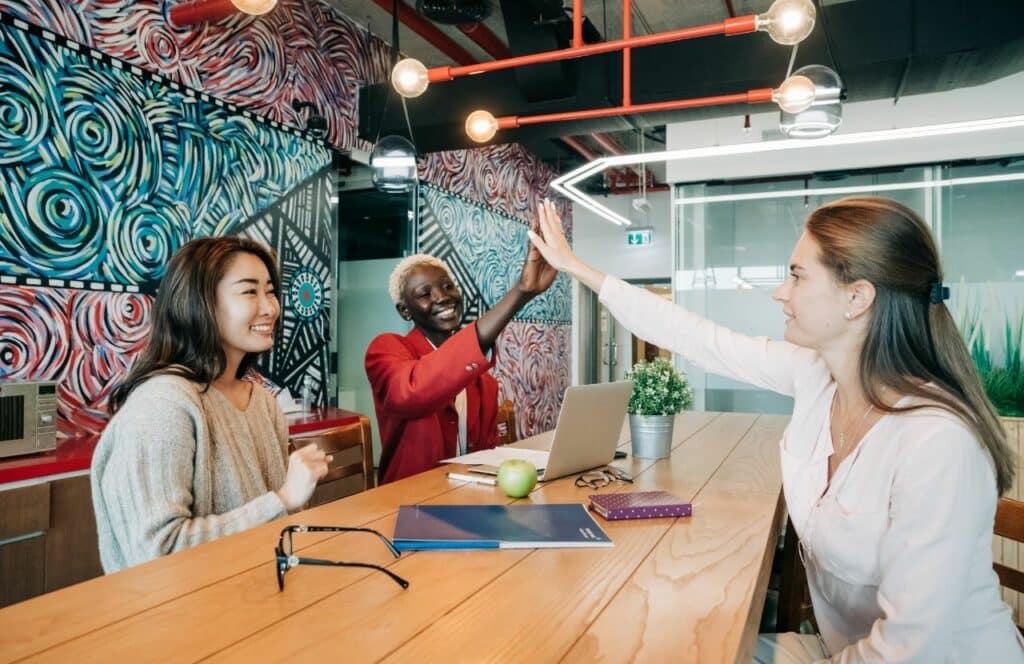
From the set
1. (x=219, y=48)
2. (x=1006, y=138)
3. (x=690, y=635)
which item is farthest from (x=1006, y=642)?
(x=1006, y=138)

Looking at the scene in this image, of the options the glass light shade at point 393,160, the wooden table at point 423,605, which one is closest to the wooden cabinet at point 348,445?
the wooden table at point 423,605

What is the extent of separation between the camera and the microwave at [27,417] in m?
2.39

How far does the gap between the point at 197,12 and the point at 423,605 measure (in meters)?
3.54

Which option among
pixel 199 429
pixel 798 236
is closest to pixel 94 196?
pixel 199 429

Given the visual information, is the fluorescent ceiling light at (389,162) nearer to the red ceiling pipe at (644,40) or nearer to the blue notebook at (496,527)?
the red ceiling pipe at (644,40)

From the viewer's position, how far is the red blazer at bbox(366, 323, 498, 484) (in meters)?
2.29

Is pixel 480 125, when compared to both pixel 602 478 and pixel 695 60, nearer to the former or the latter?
pixel 695 60

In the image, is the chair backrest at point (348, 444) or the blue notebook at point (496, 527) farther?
the chair backrest at point (348, 444)

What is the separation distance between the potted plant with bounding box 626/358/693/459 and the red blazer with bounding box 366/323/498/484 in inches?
21.0

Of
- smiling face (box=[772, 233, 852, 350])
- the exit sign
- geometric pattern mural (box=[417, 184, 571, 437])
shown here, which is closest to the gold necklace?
smiling face (box=[772, 233, 852, 350])

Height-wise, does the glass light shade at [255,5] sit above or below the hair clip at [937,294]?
above

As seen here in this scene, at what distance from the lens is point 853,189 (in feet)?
17.4

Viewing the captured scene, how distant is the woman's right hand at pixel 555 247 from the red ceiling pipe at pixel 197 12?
94.5 inches

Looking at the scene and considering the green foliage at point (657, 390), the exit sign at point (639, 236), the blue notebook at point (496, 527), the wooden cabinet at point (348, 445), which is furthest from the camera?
the exit sign at point (639, 236)
